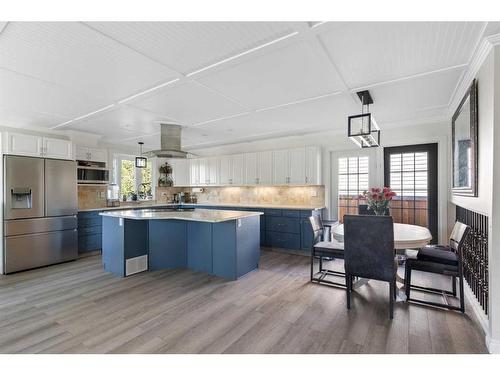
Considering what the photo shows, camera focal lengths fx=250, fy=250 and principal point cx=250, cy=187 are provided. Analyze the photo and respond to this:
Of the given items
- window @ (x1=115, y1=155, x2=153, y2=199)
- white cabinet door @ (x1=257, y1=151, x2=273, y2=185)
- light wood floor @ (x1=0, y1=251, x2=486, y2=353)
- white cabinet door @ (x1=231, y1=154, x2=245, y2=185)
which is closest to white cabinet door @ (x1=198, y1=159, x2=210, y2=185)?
white cabinet door @ (x1=231, y1=154, x2=245, y2=185)

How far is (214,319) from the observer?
8.08 feet

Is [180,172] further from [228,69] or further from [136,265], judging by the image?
[228,69]

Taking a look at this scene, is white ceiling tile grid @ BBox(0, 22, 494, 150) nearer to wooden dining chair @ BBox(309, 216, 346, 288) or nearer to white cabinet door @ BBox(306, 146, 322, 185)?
white cabinet door @ BBox(306, 146, 322, 185)

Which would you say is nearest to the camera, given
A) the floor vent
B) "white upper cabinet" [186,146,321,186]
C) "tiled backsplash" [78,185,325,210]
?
the floor vent

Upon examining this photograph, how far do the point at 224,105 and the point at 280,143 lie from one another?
266cm

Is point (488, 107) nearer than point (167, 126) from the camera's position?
Yes

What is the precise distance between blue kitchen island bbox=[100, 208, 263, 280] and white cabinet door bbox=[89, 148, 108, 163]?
6.17 feet

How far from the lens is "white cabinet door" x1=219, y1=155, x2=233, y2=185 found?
6506 millimetres

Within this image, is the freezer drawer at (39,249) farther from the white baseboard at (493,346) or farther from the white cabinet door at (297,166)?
the white baseboard at (493,346)

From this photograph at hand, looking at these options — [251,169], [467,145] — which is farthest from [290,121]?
[467,145]

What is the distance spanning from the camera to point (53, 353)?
1.95m
